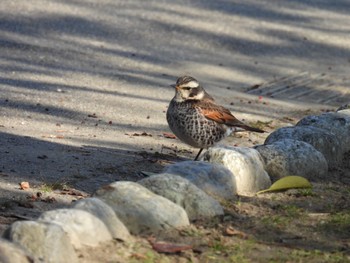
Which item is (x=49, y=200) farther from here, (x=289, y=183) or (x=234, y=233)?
(x=289, y=183)

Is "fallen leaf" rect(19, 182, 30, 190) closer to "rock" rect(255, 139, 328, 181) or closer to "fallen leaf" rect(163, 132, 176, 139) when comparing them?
"rock" rect(255, 139, 328, 181)

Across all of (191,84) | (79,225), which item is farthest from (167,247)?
(191,84)

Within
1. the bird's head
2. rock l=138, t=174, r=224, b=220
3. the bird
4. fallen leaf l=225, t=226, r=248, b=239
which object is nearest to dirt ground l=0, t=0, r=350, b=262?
fallen leaf l=225, t=226, r=248, b=239

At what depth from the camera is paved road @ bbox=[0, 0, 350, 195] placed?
324 inches

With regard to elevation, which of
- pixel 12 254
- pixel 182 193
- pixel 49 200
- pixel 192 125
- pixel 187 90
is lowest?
pixel 49 200

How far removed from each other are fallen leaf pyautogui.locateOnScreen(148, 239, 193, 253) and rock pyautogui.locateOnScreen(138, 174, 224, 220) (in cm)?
51

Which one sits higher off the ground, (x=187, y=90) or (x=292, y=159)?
(x=187, y=90)

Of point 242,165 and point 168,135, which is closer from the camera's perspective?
point 242,165

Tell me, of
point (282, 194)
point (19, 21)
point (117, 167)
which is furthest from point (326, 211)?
point (19, 21)

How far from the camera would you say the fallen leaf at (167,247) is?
564 centimetres

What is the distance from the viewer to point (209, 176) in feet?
22.2

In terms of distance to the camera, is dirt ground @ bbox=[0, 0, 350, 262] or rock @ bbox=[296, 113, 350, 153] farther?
rock @ bbox=[296, 113, 350, 153]

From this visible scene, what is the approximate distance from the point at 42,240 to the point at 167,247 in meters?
0.88

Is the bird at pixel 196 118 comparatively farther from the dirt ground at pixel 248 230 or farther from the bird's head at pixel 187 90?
the dirt ground at pixel 248 230
